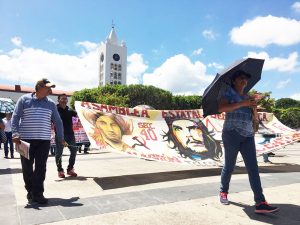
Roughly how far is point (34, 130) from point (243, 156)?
3235 millimetres

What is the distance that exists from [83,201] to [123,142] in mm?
2867

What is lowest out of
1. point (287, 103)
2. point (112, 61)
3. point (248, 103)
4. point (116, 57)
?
point (248, 103)

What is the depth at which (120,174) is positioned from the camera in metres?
8.36

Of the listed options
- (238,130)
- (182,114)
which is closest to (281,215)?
(238,130)

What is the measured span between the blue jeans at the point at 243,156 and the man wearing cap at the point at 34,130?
111 inches

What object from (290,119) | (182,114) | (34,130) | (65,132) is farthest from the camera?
(290,119)

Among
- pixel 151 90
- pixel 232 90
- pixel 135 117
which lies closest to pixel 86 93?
pixel 151 90

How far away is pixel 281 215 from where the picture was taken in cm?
457

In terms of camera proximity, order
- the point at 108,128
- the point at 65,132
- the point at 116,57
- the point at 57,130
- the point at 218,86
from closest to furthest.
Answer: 1. the point at 218,86
2. the point at 57,130
3. the point at 65,132
4. the point at 108,128
5. the point at 116,57

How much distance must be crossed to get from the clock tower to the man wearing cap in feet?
387

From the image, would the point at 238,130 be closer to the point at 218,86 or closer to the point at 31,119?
the point at 218,86

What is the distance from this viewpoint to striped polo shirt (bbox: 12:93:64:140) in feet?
17.8

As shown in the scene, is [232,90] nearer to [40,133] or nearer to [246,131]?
[246,131]

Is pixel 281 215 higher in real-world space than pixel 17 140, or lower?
lower
